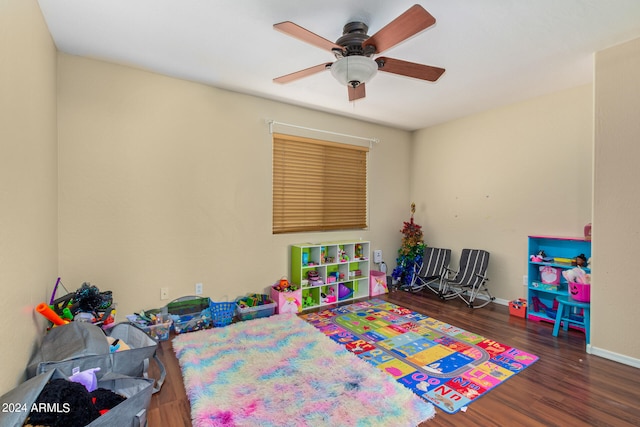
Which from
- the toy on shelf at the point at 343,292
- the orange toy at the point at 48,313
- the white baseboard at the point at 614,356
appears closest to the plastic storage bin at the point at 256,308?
the toy on shelf at the point at 343,292

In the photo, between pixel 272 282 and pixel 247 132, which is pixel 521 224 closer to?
pixel 272 282

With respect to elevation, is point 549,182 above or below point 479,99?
below

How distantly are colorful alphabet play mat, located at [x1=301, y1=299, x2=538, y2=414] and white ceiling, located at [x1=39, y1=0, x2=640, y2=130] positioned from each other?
2610mm

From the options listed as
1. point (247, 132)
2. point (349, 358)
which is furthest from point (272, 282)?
point (247, 132)

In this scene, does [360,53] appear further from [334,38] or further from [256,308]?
[256,308]

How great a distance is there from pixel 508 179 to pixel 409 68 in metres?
2.66

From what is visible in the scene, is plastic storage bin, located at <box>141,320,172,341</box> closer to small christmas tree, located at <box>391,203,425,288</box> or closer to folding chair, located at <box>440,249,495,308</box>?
small christmas tree, located at <box>391,203,425,288</box>

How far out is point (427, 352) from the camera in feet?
8.60

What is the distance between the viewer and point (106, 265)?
2.85m

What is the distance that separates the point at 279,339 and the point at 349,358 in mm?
744

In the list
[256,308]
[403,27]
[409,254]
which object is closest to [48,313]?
[256,308]

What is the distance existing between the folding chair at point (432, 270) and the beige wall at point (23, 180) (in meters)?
4.31

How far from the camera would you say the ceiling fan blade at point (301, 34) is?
5.58 feet

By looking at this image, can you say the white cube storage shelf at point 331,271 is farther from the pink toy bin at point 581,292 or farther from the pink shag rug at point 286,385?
the pink toy bin at point 581,292
